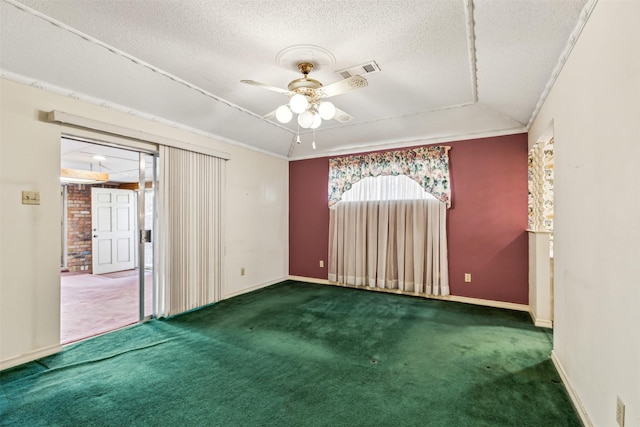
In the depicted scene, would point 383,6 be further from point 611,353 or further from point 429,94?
point 611,353

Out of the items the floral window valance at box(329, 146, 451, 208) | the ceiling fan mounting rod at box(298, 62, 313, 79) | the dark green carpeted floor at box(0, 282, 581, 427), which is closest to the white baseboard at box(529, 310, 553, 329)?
the dark green carpeted floor at box(0, 282, 581, 427)

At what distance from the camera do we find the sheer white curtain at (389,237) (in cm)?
440

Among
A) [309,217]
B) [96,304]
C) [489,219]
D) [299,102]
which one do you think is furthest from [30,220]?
[489,219]

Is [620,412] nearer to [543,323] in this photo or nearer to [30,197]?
[543,323]

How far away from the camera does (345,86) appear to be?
2309mm

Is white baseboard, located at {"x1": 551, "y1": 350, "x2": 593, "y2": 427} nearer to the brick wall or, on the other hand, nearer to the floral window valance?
the floral window valance

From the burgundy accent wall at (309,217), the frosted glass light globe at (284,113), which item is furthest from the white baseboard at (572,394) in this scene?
the burgundy accent wall at (309,217)

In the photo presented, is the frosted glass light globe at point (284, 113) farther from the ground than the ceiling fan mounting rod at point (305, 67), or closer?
closer

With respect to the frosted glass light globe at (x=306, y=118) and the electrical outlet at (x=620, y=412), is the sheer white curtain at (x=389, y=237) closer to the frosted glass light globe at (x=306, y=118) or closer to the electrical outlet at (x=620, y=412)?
the frosted glass light globe at (x=306, y=118)

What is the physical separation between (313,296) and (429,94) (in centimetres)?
318

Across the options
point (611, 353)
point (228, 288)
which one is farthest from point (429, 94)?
point (228, 288)

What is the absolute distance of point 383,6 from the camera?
6.26 ft

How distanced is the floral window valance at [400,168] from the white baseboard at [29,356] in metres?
3.91

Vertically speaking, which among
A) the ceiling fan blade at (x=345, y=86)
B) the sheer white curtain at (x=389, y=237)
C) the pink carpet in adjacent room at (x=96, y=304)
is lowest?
the pink carpet in adjacent room at (x=96, y=304)
